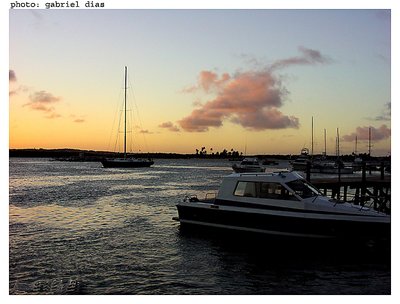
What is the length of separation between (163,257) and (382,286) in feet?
24.3

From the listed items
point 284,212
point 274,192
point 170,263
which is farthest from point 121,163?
point 170,263

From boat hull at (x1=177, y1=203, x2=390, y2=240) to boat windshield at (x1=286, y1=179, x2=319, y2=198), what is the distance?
899 millimetres

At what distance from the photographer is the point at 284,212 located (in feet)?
55.0

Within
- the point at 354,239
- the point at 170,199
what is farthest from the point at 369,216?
the point at 170,199

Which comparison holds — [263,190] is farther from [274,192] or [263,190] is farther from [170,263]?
[170,263]

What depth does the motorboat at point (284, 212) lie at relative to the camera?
15664 mm

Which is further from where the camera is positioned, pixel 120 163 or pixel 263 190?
pixel 120 163

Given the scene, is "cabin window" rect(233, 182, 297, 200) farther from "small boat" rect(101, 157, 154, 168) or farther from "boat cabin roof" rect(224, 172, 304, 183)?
"small boat" rect(101, 157, 154, 168)

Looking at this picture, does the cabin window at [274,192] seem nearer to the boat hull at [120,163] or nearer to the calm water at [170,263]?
the calm water at [170,263]

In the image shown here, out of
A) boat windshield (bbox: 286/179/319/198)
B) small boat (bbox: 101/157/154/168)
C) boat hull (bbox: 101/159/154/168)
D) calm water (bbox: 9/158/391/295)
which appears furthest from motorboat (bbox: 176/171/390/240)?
boat hull (bbox: 101/159/154/168)

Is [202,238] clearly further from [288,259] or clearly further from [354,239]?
[354,239]

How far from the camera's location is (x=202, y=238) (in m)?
18.5

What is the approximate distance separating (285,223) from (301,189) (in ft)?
5.11
